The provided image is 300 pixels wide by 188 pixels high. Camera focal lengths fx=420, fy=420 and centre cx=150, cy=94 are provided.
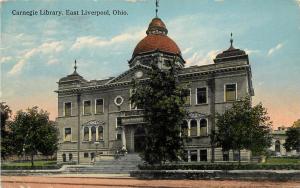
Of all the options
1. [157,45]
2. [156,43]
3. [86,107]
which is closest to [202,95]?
[157,45]

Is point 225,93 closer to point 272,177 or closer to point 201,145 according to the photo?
point 201,145

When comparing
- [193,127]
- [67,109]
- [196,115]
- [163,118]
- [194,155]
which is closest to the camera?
[163,118]

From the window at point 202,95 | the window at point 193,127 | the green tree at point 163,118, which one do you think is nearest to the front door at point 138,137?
the window at point 193,127

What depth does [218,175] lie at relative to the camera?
2553cm

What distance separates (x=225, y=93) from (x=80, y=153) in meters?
19.4

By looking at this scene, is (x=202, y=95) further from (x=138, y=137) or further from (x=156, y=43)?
(x=156, y=43)

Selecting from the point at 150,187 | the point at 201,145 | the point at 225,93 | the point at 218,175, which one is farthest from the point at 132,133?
the point at 150,187

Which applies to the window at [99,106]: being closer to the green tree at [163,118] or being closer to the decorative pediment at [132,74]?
the decorative pediment at [132,74]

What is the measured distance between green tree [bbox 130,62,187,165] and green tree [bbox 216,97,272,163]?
6514 mm

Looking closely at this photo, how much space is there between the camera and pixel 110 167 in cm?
3881

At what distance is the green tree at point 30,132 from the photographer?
4397cm

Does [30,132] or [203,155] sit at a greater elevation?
[30,132]

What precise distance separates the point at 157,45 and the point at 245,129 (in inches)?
785

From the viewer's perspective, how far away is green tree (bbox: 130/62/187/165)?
28.9 m
